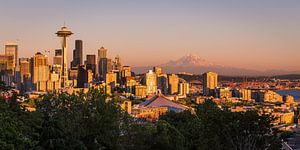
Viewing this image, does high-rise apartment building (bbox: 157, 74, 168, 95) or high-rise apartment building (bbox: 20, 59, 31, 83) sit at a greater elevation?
A: high-rise apartment building (bbox: 20, 59, 31, 83)

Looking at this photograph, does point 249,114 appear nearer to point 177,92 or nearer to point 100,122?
point 100,122

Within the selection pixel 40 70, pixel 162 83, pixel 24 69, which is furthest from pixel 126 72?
pixel 24 69

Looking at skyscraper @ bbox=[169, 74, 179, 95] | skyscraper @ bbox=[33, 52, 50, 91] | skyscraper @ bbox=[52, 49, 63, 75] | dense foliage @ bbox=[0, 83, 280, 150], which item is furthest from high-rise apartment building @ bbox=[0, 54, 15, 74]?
dense foliage @ bbox=[0, 83, 280, 150]

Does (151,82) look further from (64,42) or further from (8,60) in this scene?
(8,60)

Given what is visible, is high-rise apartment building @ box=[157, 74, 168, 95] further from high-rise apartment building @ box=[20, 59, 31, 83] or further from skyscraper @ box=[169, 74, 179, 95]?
high-rise apartment building @ box=[20, 59, 31, 83]

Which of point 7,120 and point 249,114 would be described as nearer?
point 7,120

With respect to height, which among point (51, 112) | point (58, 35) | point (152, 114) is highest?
point (58, 35)

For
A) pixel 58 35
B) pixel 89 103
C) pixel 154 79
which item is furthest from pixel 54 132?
pixel 154 79

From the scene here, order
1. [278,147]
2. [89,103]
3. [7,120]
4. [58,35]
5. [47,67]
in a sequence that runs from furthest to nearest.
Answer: [47,67]
[58,35]
[89,103]
[278,147]
[7,120]

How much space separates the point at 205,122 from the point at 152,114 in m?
Answer: 40.6

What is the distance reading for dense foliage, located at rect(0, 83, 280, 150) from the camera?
485 inches

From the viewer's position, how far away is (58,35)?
10088 cm

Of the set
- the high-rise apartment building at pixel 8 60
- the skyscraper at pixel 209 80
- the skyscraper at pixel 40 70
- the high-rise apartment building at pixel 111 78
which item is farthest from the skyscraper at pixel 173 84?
the high-rise apartment building at pixel 8 60

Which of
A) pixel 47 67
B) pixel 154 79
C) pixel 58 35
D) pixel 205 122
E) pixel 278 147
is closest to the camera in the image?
pixel 278 147
